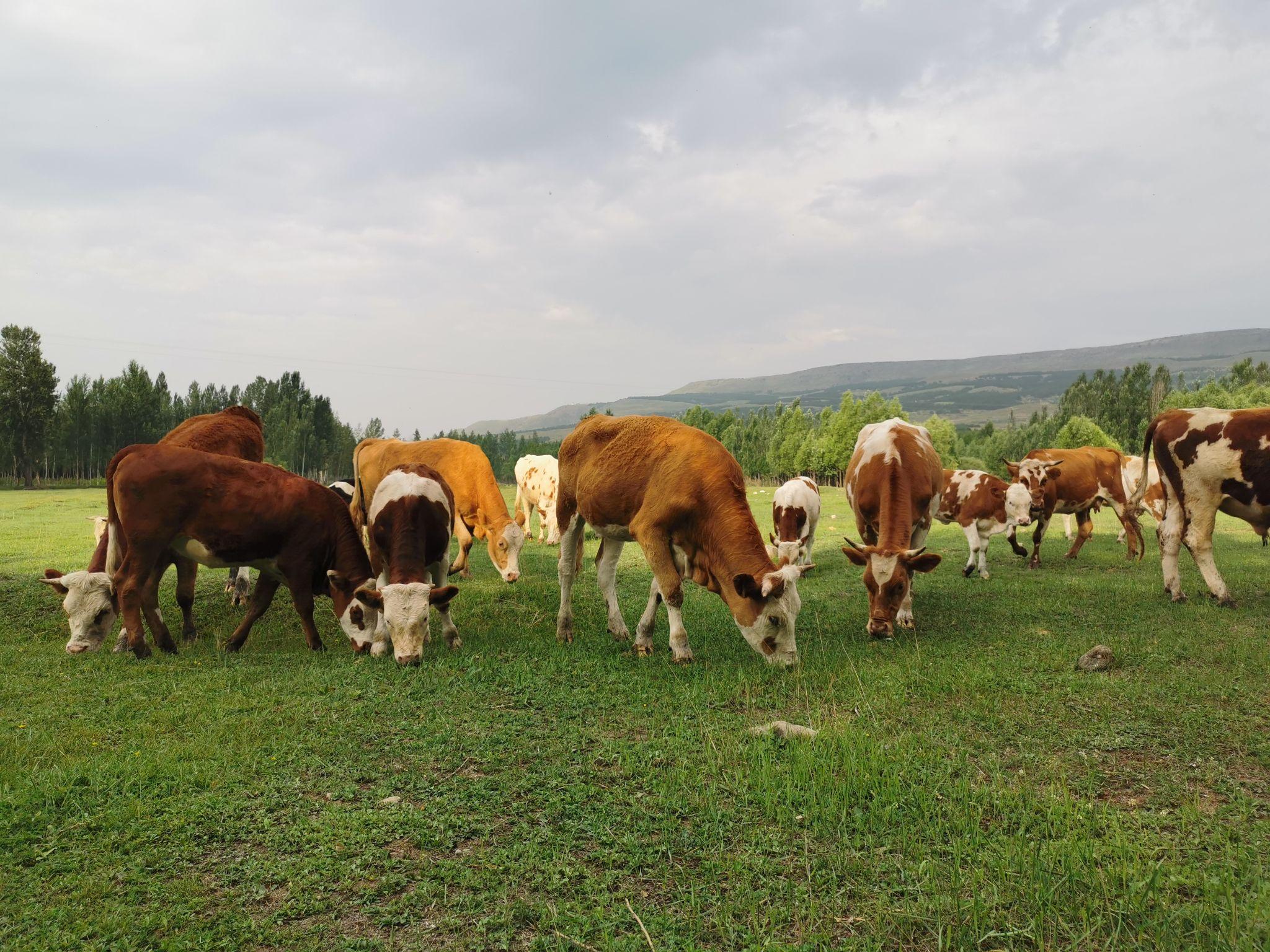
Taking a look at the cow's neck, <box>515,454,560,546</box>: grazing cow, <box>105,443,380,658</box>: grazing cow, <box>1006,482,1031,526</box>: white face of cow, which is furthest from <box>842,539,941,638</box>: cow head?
<box>515,454,560,546</box>: grazing cow

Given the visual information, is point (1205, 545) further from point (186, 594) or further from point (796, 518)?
point (186, 594)

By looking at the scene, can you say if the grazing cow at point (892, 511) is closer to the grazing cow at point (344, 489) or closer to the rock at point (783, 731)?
the rock at point (783, 731)

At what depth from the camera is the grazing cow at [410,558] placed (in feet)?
26.7

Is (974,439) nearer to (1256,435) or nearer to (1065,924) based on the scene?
(1256,435)

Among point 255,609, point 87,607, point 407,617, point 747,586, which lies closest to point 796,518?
point 747,586

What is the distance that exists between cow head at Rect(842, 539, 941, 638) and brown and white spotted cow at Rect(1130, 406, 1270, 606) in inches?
181

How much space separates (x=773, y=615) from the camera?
770 cm

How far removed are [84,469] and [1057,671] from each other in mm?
98109

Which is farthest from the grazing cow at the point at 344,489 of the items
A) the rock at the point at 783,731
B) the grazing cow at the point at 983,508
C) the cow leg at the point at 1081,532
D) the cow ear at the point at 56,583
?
the cow leg at the point at 1081,532

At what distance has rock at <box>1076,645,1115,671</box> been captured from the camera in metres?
7.24

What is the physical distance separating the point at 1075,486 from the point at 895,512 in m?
10.2

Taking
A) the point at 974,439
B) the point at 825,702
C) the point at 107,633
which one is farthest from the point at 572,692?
the point at 974,439

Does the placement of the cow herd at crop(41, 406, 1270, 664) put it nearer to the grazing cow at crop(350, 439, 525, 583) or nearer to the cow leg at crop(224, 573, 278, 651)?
the cow leg at crop(224, 573, 278, 651)

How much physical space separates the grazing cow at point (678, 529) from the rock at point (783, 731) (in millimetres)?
2012
